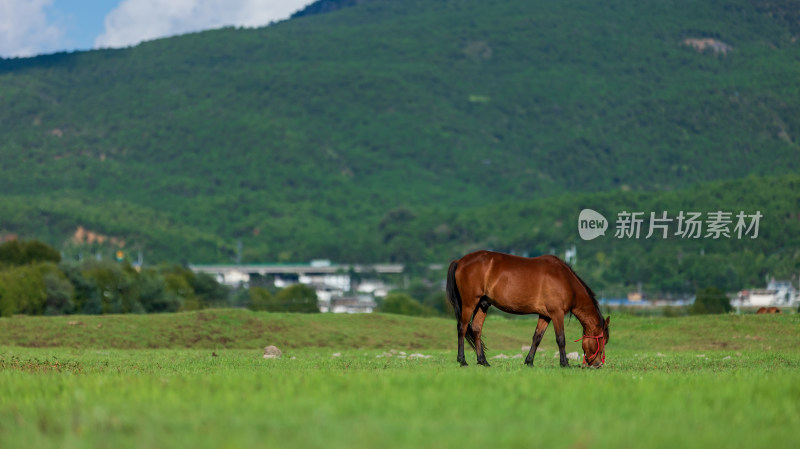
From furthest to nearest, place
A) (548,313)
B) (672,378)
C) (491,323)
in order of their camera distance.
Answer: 1. (491,323)
2. (548,313)
3. (672,378)

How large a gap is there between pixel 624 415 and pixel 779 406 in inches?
90.4

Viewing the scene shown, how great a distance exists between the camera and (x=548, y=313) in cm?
2056

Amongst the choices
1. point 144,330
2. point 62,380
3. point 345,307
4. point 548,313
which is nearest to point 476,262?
point 548,313

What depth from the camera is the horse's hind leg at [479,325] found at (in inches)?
832

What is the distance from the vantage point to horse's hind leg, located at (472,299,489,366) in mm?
21125

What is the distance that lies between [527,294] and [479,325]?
1436mm

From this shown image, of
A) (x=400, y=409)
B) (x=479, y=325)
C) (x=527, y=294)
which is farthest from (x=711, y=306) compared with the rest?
(x=400, y=409)

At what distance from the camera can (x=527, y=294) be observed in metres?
20.5

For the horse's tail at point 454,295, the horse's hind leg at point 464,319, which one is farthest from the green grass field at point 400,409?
the horse's tail at point 454,295

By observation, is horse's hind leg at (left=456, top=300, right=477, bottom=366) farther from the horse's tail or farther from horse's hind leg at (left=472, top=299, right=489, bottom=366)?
horse's hind leg at (left=472, top=299, right=489, bottom=366)

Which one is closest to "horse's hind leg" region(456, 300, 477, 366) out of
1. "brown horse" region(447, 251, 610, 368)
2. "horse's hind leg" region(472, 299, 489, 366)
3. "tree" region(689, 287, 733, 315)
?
"brown horse" region(447, 251, 610, 368)

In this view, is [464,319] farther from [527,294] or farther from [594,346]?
[594,346]

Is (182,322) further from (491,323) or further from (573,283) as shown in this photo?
(573,283)

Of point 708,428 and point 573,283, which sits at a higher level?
point 573,283
